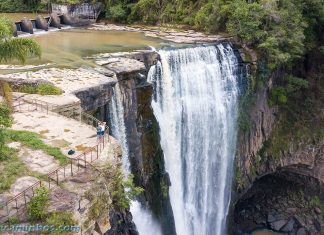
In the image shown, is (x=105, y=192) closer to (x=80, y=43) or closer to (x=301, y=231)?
(x=80, y=43)

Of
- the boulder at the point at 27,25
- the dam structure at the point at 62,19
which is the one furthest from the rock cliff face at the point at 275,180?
the boulder at the point at 27,25

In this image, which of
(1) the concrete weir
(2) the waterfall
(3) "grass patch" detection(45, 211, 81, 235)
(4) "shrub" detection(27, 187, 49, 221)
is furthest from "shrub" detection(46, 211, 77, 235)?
(1) the concrete weir

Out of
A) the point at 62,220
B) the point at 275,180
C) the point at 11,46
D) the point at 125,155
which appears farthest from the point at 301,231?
the point at 11,46

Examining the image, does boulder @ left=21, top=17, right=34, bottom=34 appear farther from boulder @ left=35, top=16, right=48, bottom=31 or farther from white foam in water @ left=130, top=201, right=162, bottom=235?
white foam in water @ left=130, top=201, right=162, bottom=235

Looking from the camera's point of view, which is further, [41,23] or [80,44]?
[41,23]

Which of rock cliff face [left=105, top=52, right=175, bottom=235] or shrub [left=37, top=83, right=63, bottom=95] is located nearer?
shrub [left=37, top=83, right=63, bottom=95]

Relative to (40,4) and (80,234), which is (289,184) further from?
(40,4)
